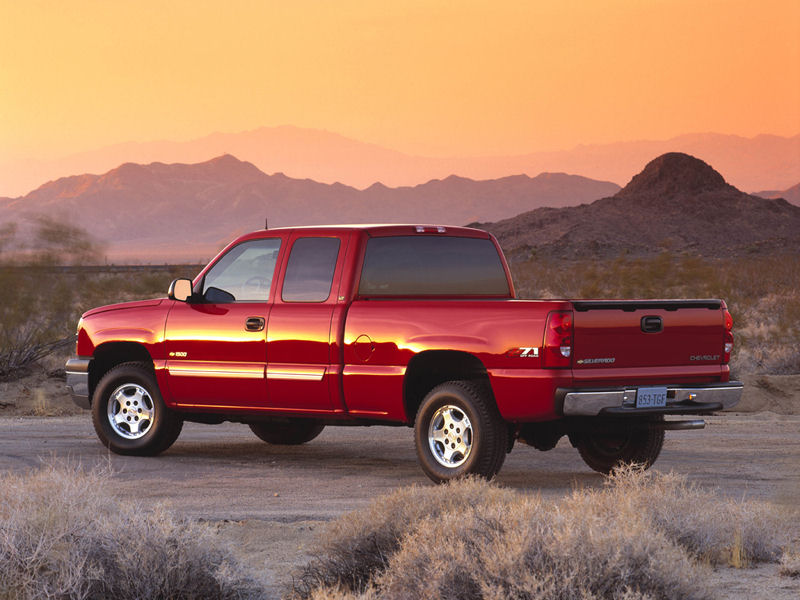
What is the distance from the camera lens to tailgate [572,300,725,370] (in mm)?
10719

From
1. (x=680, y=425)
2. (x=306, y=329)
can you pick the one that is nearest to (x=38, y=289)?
(x=306, y=329)

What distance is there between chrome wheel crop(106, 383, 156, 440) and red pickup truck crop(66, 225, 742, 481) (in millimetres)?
15

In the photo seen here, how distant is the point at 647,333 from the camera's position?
11.1 metres

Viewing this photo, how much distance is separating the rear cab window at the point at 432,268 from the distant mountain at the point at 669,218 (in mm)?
106848

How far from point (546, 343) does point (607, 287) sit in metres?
28.6

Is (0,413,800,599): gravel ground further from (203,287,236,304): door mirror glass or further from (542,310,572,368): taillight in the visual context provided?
(203,287,236,304): door mirror glass

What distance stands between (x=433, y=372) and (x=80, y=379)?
14.0ft

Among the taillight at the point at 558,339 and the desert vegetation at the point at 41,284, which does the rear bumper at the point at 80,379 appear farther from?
the desert vegetation at the point at 41,284

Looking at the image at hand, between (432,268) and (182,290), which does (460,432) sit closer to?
(432,268)

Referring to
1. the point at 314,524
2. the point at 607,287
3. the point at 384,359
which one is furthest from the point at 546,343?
the point at 607,287

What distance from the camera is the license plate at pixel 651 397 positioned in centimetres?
1098

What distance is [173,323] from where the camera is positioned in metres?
13.3

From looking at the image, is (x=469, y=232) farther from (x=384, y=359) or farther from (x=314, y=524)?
(x=314, y=524)

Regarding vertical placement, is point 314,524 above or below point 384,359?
below
